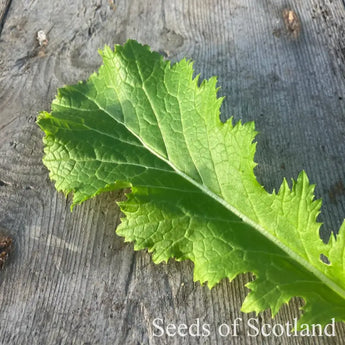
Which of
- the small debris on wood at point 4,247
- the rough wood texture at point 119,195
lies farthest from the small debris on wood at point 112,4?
the small debris on wood at point 4,247

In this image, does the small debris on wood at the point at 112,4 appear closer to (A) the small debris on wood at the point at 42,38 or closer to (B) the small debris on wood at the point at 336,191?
(A) the small debris on wood at the point at 42,38

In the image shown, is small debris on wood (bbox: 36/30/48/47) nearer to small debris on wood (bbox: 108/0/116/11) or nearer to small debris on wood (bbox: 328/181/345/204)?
small debris on wood (bbox: 108/0/116/11)

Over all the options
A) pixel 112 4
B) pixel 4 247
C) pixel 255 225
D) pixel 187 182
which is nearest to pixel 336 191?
pixel 255 225

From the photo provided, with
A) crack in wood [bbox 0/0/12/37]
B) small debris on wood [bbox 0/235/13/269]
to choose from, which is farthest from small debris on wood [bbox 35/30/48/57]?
small debris on wood [bbox 0/235/13/269]

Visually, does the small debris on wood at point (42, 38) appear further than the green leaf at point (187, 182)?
Yes

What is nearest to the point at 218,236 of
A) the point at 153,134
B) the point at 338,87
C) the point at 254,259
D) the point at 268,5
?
the point at 254,259

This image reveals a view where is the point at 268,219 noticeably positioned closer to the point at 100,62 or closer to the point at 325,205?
the point at 325,205

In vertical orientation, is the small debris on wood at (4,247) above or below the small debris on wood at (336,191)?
above
